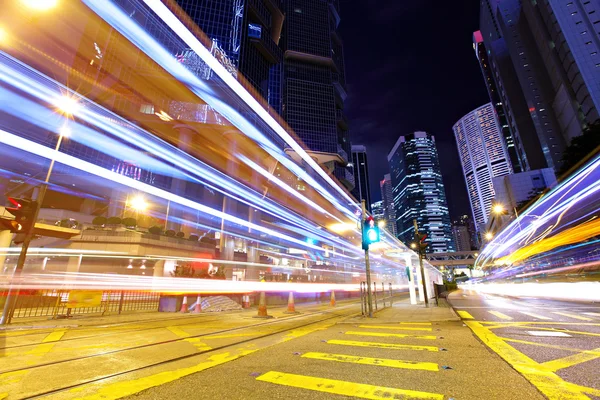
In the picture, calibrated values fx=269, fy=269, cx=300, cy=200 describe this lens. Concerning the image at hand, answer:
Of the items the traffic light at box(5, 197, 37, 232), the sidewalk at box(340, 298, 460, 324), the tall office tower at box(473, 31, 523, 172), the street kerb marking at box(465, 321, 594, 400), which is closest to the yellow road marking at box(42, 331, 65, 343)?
the traffic light at box(5, 197, 37, 232)

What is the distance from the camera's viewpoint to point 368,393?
2.82 m

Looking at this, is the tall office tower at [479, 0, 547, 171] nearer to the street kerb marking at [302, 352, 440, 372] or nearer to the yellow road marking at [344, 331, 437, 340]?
the yellow road marking at [344, 331, 437, 340]

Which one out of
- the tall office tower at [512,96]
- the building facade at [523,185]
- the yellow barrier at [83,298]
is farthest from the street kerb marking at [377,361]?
the tall office tower at [512,96]

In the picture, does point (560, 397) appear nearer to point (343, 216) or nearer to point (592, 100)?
point (343, 216)

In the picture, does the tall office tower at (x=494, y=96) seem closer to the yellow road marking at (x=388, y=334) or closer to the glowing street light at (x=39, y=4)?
the yellow road marking at (x=388, y=334)

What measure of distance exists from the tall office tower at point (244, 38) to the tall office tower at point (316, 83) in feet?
56.3

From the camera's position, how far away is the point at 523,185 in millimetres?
84062

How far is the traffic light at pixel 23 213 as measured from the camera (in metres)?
9.21

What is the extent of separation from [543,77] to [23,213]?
476 ft

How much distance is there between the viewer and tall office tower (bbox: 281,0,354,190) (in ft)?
375

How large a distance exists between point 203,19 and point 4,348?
95.4 metres

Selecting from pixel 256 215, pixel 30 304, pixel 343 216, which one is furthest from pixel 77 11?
pixel 343 216

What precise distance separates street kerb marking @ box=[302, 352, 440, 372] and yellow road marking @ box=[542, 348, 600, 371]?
143 centimetres

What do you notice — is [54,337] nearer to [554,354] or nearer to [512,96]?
[554,354]
